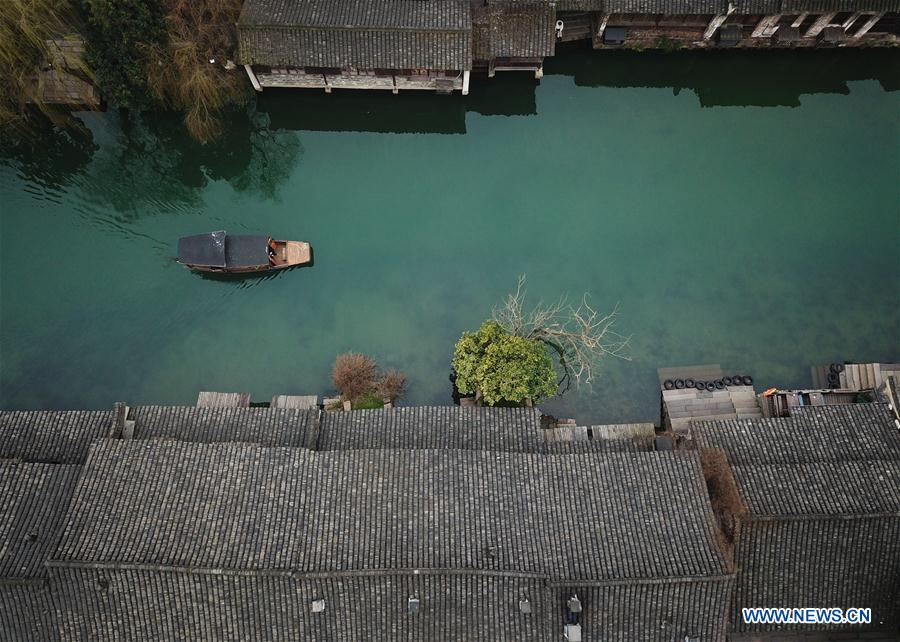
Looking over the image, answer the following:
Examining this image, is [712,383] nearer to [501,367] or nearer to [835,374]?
[835,374]

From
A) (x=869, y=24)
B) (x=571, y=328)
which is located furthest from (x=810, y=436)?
(x=869, y=24)

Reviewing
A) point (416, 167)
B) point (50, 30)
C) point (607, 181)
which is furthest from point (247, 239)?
point (607, 181)

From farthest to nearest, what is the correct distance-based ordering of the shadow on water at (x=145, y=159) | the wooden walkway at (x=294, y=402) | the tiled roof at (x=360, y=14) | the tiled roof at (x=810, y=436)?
the shadow on water at (x=145, y=159) < the tiled roof at (x=360, y=14) < the wooden walkway at (x=294, y=402) < the tiled roof at (x=810, y=436)

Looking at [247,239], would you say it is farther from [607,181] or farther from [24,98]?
[607,181]

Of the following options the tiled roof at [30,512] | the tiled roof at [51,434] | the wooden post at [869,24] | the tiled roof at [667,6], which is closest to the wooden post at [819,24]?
the wooden post at [869,24]

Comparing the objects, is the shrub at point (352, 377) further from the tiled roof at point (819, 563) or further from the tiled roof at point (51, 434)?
the tiled roof at point (819, 563)

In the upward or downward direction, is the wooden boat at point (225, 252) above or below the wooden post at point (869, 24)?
below
